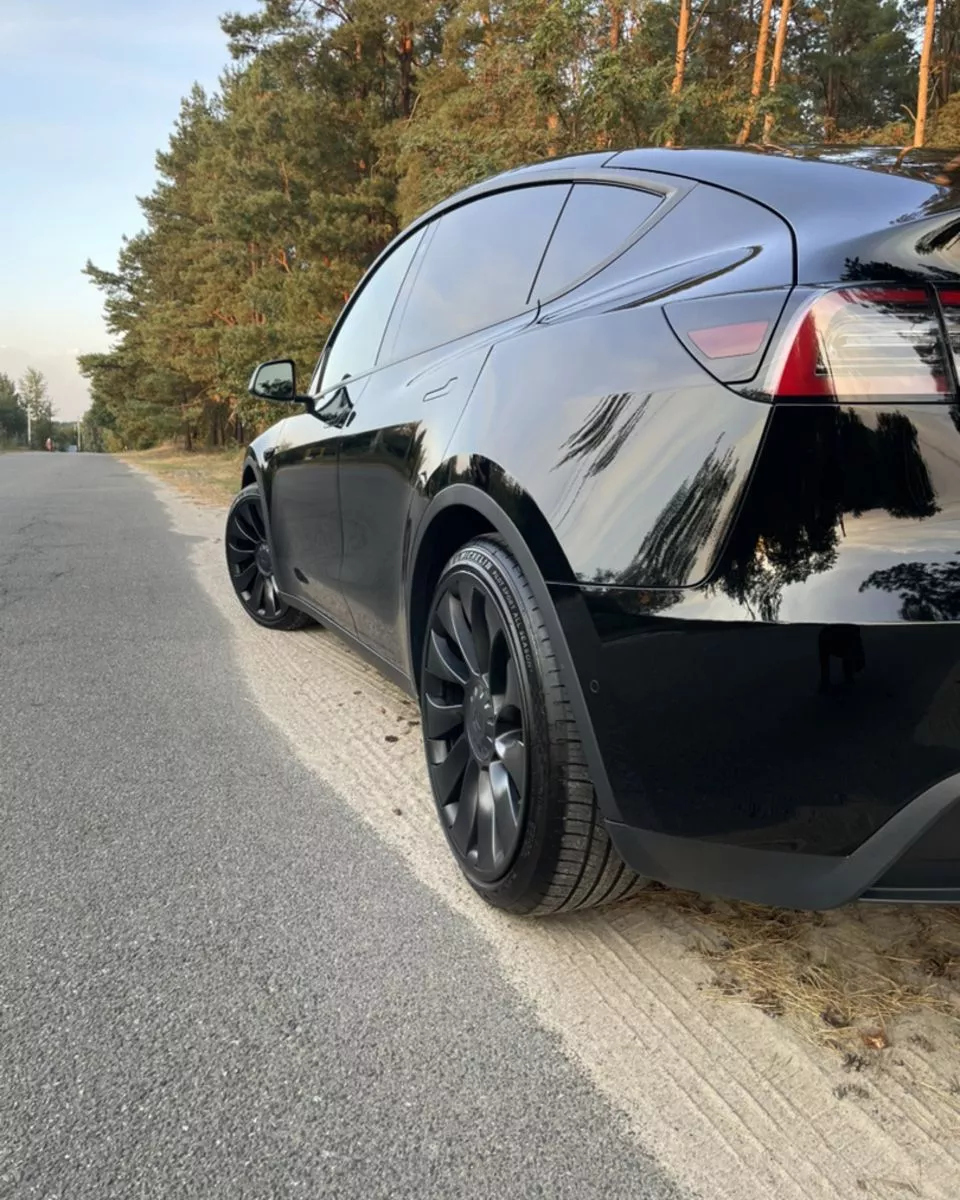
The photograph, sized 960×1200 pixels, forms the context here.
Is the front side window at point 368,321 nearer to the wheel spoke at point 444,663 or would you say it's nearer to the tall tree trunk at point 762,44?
the wheel spoke at point 444,663

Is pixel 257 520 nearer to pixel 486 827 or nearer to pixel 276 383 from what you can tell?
pixel 276 383

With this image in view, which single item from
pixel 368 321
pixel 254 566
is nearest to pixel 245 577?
pixel 254 566

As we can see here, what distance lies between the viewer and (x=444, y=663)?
224 centimetres

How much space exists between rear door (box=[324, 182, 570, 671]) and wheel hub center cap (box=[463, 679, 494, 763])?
1.70ft

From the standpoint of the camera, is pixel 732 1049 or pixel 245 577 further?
pixel 245 577

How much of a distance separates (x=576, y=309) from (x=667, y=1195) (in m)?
1.58

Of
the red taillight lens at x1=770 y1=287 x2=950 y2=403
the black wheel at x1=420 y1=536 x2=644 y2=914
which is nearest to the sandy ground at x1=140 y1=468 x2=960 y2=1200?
the black wheel at x1=420 y1=536 x2=644 y2=914

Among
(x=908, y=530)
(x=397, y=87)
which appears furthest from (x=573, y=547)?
(x=397, y=87)

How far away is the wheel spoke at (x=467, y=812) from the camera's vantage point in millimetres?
2127

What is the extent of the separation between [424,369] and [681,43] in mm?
18101

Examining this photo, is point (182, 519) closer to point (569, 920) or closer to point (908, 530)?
point (569, 920)

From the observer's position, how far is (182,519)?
11.2 meters

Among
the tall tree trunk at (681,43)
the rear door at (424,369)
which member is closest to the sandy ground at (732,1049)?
the rear door at (424,369)

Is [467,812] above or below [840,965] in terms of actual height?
above
